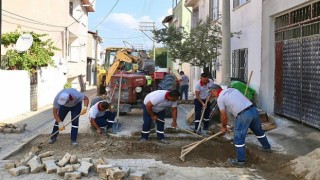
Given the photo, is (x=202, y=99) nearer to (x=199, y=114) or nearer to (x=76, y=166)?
(x=199, y=114)

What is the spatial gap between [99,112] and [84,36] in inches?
1021

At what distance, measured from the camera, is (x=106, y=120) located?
10500 millimetres

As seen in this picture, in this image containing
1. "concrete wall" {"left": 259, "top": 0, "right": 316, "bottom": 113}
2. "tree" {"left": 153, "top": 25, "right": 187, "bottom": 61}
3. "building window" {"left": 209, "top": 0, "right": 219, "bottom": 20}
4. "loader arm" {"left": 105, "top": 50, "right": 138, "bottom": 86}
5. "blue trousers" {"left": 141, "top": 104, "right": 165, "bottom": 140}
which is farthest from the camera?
"building window" {"left": 209, "top": 0, "right": 219, "bottom": 20}

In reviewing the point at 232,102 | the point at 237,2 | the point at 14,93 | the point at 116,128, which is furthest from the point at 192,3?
the point at 232,102

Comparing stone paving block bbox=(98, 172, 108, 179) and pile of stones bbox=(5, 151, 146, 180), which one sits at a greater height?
pile of stones bbox=(5, 151, 146, 180)

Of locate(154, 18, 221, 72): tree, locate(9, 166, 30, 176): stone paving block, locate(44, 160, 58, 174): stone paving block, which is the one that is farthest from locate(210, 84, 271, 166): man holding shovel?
locate(154, 18, 221, 72): tree

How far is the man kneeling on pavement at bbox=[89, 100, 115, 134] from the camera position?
32.3ft

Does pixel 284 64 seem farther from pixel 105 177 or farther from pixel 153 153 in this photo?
pixel 105 177

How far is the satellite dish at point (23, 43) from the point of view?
15727 mm

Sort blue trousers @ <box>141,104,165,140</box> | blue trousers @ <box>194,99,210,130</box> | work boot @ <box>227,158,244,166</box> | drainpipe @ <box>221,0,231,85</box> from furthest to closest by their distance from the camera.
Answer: drainpipe @ <box>221,0,231,85</box> → blue trousers @ <box>194,99,210,130</box> → blue trousers @ <box>141,104,165,140</box> → work boot @ <box>227,158,244,166</box>

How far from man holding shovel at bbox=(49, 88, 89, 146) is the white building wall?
5.98 meters

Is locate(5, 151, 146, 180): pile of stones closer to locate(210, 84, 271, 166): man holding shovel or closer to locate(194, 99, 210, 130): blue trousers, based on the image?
locate(210, 84, 271, 166): man holding shovel

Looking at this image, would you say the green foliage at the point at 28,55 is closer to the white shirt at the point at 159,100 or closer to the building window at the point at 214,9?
the building window at the point at 214,9

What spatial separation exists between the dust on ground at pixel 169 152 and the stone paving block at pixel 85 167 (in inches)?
49.1
